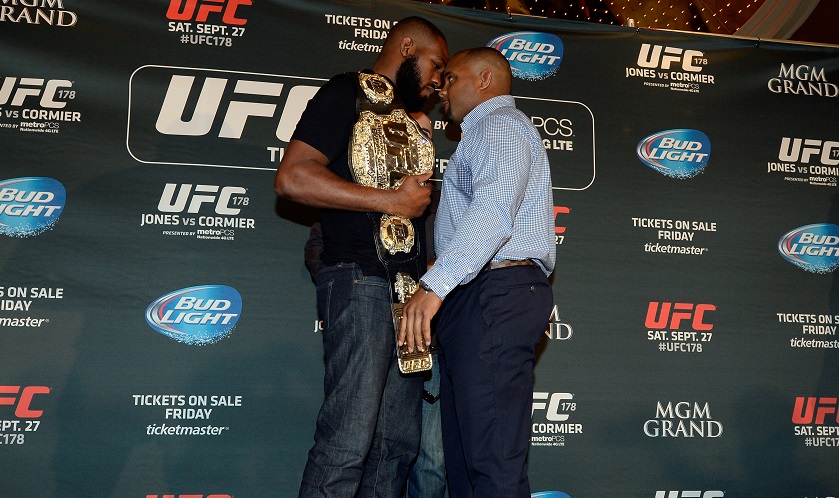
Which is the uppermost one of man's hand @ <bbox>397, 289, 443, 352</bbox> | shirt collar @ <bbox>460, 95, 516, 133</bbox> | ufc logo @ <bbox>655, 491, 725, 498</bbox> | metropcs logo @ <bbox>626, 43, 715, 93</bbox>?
metropcs logo @ <bbox>626, 43, 715, 93</bbox>

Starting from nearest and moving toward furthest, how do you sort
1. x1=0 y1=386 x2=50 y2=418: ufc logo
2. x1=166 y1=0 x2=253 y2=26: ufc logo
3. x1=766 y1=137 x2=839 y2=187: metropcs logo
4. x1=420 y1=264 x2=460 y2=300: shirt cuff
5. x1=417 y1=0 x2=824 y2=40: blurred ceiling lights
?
x1=420 y1=264 x2=460 y2=300: shirt cuff → x1=0 y1=386 x2=50 y2=418: ufc logo → x1=166 y1=0 x2=253 y2=26: ufc logo → x1=766 y1=137 x2=839 y2=187: metropcs logo → x1=417 y1=0 x2=824 y2=40: blurred ceiling lights

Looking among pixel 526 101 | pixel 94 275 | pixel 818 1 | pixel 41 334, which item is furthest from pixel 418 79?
pixel 818 1

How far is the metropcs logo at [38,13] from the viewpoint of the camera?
10.6 feet

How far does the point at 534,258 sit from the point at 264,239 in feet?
4.54

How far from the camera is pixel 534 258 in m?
2.40

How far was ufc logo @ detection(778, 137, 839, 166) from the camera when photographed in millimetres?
3861

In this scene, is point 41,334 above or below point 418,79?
below

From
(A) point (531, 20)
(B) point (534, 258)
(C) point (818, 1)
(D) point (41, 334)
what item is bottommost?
(D) point (41, 334)

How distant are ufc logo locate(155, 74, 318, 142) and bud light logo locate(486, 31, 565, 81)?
918mm

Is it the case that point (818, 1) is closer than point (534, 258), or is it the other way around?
point (534, 258)

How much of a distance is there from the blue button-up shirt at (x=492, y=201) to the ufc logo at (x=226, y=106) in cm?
107

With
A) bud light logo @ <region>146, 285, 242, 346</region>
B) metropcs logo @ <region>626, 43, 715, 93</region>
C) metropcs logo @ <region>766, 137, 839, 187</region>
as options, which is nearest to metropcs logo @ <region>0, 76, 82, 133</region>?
bud light logo @ <region>146, 285, 242, 346</region>

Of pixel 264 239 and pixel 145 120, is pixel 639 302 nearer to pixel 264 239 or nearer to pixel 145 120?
pixel 264 239

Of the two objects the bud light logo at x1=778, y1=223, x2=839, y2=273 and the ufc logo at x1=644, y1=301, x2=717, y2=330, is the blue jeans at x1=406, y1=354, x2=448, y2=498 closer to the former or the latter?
the ufc logo at x1=644, y1=301, x2=717, y2=330
